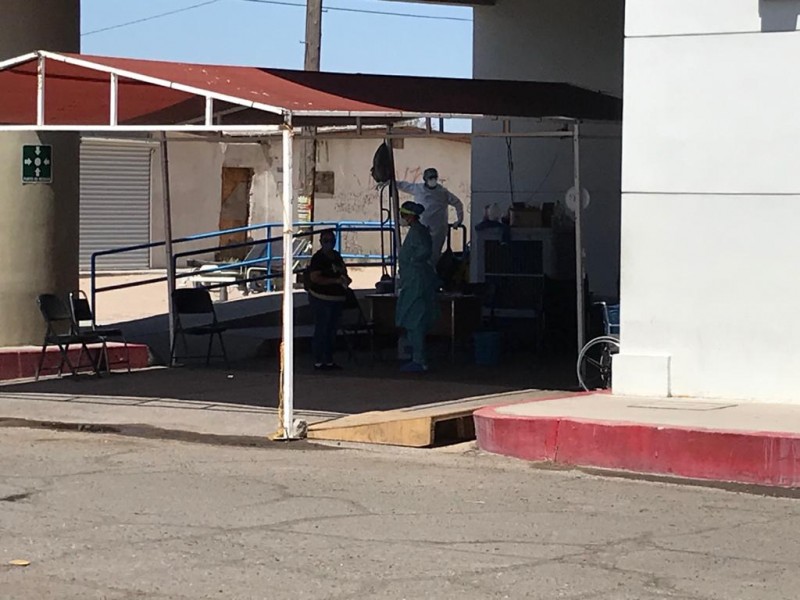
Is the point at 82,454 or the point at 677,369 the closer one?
the point at 82,454

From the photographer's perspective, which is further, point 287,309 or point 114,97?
point 114,97

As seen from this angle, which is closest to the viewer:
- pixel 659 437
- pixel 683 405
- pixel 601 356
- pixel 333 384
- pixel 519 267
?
pixel 659 437

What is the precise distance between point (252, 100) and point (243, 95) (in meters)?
0.23

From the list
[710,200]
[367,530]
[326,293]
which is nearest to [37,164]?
[326,293]

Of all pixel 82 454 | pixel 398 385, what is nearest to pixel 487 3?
pixel 398 385

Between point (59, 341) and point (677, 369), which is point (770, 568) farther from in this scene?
point (59, 341)

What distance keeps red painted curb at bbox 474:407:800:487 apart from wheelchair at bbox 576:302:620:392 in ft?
6.09

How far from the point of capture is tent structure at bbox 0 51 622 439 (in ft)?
37.6

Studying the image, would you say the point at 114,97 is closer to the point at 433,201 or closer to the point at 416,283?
the point at 416,283

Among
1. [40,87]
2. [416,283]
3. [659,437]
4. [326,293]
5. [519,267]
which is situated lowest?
[659,437]

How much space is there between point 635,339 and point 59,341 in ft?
20.4

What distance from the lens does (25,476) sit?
32.4 feet

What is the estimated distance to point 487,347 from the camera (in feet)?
55.1

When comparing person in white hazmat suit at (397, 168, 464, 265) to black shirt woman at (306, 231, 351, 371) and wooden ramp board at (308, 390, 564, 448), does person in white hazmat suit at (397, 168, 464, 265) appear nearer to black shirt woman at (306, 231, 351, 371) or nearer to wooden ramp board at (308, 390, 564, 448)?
black shirt woman at (306, 231, 351, 371)
